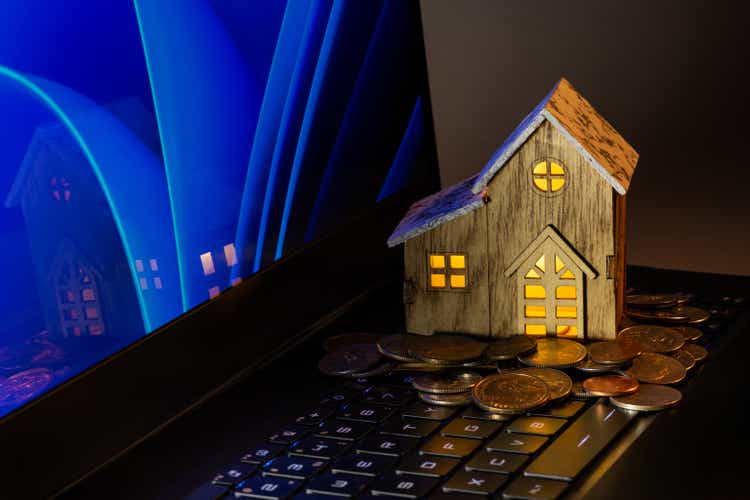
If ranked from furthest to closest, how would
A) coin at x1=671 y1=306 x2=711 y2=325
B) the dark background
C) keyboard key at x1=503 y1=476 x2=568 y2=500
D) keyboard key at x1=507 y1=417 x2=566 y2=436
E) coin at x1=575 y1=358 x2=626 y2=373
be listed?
the dark background < coin at x1=671 y1=306 x2=711 y2=325 < coin at x1=575 y1=358 x2=626 y2=373 < keyboard key at x1=507 y1=417 x2=566 y2=436 < keyboard key at x1=503 y1=476 x2=568 y2=500

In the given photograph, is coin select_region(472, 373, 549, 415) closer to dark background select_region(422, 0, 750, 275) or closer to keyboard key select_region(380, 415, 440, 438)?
keyboard key select_region(380, 415, 440, 438)

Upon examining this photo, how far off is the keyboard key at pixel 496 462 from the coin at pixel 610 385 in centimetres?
15

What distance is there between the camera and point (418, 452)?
2.85 ft

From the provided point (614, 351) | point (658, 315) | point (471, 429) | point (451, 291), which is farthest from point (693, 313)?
point (471, 429)

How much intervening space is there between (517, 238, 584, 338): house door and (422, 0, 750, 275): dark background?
46 centimetres

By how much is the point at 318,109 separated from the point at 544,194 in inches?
12.5

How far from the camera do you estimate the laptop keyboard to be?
81cm

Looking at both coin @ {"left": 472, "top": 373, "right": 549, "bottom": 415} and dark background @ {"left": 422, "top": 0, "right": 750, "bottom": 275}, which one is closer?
coin @ {"left": 472, "top": 373, "right": 549, "bottom": 415}

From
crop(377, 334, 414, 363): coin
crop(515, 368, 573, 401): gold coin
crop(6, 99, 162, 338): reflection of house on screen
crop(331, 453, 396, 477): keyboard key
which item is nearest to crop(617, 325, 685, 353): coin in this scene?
crop(515, 368, 573, 401): gold coin

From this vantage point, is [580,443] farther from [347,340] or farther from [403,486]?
[347,340]

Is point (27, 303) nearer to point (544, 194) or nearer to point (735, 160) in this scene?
point (544, 194)

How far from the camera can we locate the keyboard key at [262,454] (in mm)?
881

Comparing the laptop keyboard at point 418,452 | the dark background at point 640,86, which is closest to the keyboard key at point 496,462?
the laptop keyboard at point 418,452

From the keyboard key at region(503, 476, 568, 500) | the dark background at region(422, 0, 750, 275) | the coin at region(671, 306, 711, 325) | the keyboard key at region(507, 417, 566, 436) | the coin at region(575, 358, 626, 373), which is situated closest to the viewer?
the keyboard key at region(503, 476, 568, 500)
